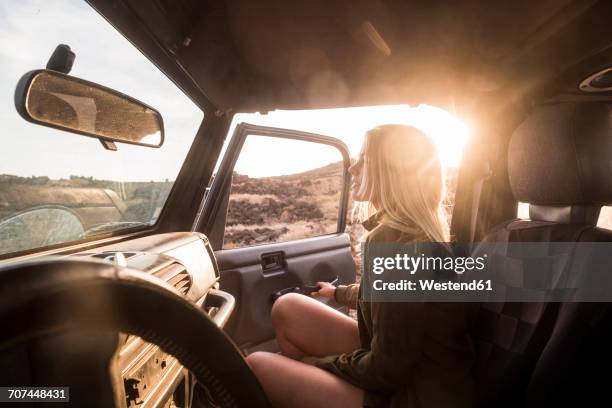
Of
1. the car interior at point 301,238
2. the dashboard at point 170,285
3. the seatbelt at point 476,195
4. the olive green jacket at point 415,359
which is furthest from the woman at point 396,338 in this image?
the seatbelt at point 476,195

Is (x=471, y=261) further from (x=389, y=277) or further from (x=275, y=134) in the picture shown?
(x=275, y=134)

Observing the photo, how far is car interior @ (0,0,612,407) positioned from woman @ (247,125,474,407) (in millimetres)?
168

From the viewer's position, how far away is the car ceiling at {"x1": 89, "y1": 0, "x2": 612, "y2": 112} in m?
1.68

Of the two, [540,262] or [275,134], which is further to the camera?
[275,134]

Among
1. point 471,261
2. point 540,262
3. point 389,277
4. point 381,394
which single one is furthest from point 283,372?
point 540,262

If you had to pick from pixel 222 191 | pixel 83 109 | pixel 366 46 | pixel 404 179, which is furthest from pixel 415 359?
pixel 366 46

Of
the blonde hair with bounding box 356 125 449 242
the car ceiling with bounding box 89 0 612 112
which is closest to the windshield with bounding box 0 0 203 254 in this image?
the car ceiling with bounding box 89 0 612 112

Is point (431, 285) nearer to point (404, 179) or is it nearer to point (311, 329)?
point (404, 179)

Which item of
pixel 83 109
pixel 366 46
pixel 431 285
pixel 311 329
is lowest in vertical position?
pixel 311 329

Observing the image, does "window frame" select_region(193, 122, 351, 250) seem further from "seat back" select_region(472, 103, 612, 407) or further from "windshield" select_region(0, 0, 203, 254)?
"seat back" select_region(472, 103, 612, 407)

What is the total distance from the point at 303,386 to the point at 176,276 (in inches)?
22.8

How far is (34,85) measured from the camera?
94 cm

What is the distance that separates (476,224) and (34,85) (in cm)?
217

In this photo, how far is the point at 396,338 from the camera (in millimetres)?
1242
